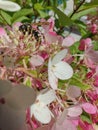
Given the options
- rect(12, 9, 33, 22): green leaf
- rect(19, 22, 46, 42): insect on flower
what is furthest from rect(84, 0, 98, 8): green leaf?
rect(19, 22, 46, 42): insect on flower

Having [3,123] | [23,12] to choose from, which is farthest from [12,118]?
[23,12]

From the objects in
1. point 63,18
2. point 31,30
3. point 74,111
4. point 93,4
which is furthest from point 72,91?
Result: point 93,4

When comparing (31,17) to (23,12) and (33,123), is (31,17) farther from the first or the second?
(33,123)

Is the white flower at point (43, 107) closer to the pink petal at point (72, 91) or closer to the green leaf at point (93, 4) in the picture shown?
the pink petal at point (72, 91)

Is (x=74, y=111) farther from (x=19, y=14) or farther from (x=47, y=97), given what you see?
(x=19, y=14)

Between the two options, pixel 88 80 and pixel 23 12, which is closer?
pixel 88 80

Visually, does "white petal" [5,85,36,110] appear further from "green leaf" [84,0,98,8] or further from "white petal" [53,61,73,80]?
"green leaf" [84,0,98,8]

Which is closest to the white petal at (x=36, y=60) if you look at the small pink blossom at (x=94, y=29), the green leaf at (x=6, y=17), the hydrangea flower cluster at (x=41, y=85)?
the hydrangea flower cluster at (x=41, y=85)
